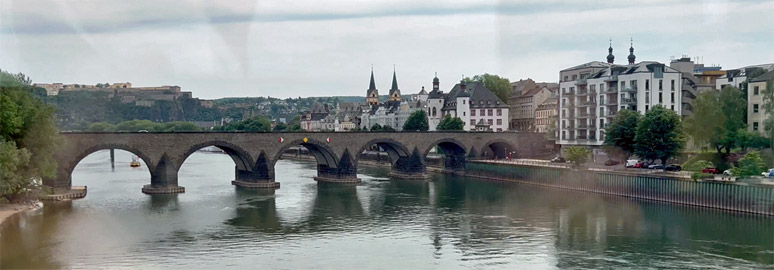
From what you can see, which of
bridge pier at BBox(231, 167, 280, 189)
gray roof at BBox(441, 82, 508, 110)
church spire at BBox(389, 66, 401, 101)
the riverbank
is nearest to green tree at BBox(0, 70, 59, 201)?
the riverbank

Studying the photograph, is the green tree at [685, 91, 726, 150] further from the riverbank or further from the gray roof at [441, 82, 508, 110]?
the riverbank

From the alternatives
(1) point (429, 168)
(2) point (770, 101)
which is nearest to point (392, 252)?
(2) point (770, 101)

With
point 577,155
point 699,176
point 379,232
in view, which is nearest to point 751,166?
point 699,176

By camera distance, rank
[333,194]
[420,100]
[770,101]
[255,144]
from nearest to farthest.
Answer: [770,101]
[333,194]
[255,144]
[420,100]

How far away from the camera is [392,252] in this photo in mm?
36062

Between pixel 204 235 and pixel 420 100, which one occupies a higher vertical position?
pixel 420 100

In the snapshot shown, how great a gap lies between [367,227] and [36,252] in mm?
16962

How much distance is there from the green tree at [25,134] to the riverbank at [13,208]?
23.0 inches

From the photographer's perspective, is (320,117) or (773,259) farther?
(320,117)

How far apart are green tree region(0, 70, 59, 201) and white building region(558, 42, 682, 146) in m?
47.1

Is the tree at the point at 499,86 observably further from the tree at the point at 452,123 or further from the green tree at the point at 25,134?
the green tree at the point at 25,134

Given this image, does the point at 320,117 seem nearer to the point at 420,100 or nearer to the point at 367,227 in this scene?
the point at 420,100

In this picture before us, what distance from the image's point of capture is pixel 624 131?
208 feet

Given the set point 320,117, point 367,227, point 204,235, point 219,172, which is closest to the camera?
point 204,235
